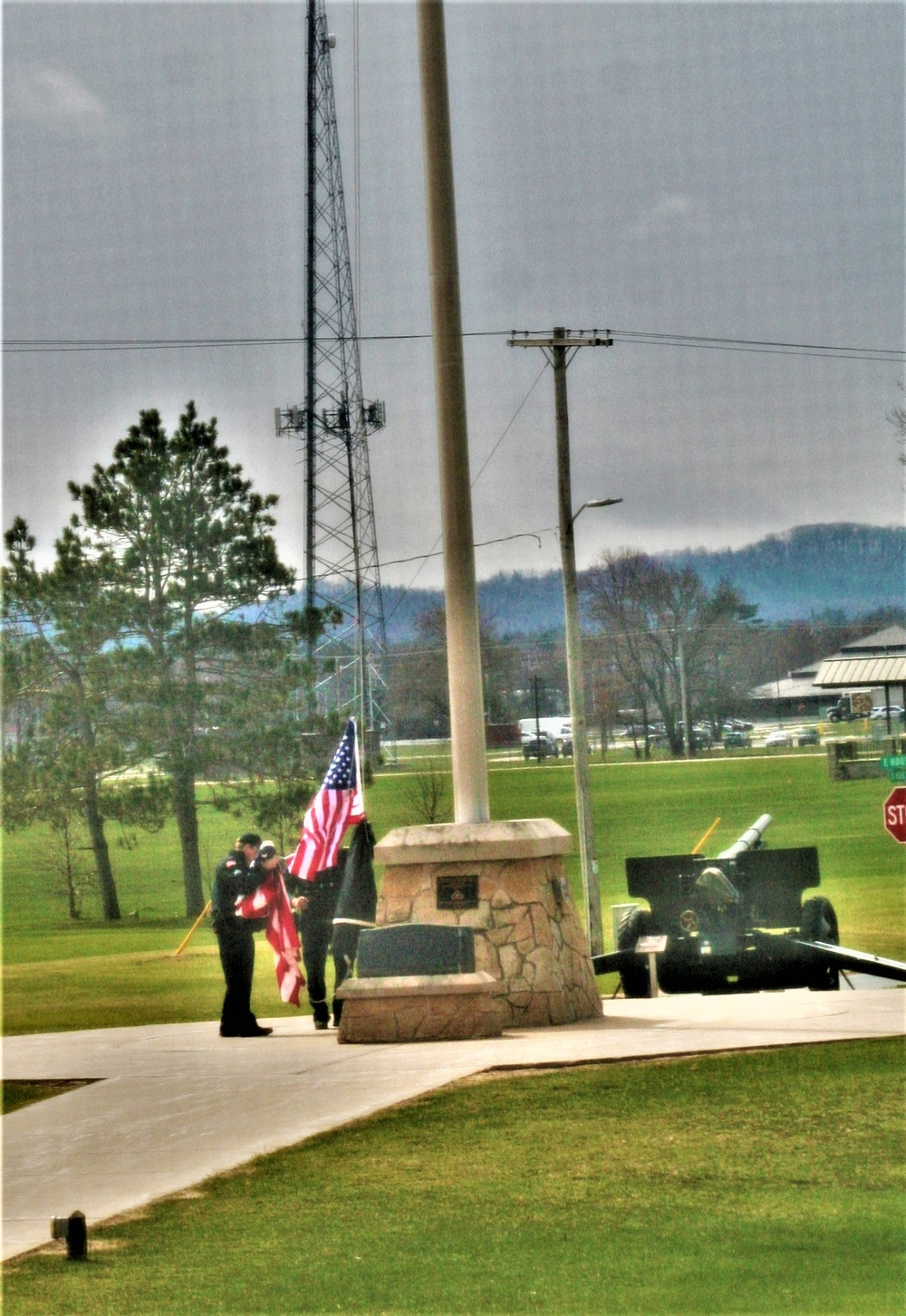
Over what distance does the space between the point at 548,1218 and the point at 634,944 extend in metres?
10.2

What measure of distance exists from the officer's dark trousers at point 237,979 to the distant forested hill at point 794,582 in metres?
Answer: 58.8

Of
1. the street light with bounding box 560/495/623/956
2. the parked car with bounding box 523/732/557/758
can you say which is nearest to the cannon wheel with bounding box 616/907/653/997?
the street light with bounding box 560/495/623/956

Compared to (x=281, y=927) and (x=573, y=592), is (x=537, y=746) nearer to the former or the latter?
(x=573, y=592)

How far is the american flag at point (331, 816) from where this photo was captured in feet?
39.7

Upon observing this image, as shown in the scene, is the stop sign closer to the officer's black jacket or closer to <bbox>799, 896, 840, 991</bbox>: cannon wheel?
<bbox>799, 896, 840, 991</bbox>: cannon wheel

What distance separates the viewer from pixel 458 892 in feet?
36.7

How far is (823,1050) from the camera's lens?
28.4ft

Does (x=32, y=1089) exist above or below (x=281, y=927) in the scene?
below

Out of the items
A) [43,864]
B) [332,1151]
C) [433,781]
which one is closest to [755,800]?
[433,781]

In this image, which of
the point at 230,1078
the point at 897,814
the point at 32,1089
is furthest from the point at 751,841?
the point at 32,1089

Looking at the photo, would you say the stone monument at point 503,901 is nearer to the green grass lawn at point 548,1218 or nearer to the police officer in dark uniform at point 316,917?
the police officer in dark uniform at point 316,917

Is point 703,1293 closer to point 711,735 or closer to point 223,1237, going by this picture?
point 223,1237

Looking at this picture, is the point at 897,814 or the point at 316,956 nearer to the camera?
the point at 316,956

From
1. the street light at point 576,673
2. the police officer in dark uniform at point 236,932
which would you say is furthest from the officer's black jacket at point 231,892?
the street light at point 576,673
